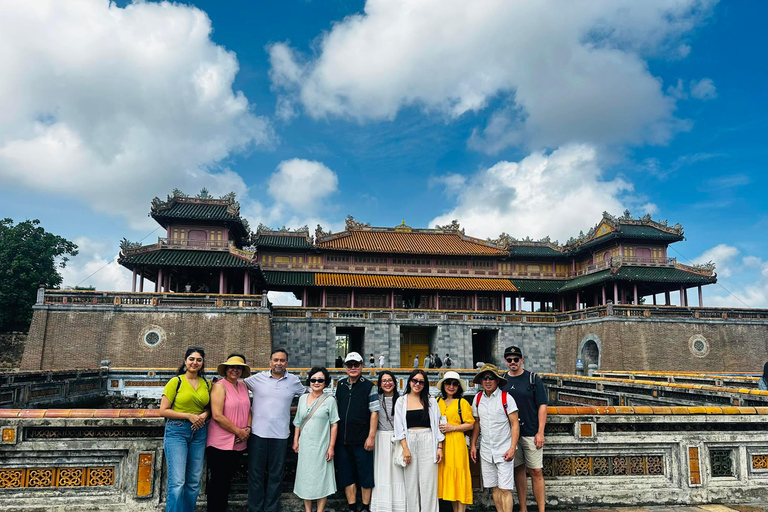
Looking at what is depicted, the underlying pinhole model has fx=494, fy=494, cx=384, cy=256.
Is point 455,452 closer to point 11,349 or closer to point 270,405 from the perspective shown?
point 270,405

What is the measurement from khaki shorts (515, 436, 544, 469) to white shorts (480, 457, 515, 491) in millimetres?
226

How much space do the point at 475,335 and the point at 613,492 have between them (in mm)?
30907

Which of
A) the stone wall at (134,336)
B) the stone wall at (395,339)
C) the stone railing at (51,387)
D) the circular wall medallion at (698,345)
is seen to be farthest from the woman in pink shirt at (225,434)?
the circular wall medallion at (698,345)

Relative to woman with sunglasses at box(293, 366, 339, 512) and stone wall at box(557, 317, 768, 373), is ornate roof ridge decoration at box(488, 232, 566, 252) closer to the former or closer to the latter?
stone wall at box(557, 317, 768, 373)

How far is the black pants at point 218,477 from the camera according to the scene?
5.45 m

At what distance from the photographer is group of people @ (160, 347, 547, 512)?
17.8 ft

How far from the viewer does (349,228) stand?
37906 millimetres

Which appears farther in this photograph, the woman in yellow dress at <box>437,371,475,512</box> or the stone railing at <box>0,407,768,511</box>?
the stone railing at <box>0,407,768,511</box>

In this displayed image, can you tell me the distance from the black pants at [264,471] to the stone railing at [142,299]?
22203 mm

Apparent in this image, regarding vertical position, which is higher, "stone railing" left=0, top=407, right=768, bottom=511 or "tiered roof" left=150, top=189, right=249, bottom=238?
"tiered roof" left=150, top=189, right=249, bottom=238

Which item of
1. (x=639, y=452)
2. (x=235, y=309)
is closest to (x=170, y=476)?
(x=639, y=452)

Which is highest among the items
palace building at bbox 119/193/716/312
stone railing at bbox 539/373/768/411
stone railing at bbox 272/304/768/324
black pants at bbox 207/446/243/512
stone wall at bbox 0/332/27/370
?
palace building at bbox 119/193/716/312

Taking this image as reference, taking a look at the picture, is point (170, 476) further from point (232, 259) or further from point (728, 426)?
point (232, 259)

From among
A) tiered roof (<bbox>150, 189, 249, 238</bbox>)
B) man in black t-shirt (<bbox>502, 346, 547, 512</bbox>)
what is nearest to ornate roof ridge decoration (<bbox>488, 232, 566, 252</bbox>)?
tiered roof (<bbox>150, 189, 249, 238</bbox>)
